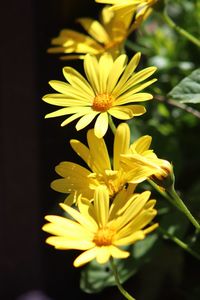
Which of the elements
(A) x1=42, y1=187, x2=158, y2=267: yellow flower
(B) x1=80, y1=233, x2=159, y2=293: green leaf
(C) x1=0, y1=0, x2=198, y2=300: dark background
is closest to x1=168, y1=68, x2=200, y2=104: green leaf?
(A) x1=42, y1=187, x2=158, y2=267: yellow flower

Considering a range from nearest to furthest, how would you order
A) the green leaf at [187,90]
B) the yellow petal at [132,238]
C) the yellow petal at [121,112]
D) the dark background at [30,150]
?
the yellow petal at [132,238] → the yellow petal at [121,112] → the green leaf at [187,90] → the dark background at [30,150]

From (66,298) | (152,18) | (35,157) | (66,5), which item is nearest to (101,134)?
(152,18)

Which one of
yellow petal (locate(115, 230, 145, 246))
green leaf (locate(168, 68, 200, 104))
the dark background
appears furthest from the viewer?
the dark background

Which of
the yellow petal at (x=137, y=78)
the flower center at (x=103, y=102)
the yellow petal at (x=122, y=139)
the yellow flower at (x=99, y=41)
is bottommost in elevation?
the yellow petal at (x=122, y=139)

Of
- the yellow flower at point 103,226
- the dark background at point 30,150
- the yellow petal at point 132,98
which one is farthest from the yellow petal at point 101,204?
the dark background at point 30,150

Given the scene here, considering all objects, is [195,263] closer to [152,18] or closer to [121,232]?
[152,18]

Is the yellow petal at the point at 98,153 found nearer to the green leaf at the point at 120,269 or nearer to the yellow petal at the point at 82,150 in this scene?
the yellow petal at the point at 82,150

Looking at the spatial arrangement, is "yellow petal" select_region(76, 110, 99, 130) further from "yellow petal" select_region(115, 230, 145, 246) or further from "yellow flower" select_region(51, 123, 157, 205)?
"yellow petal" select_region(115, 230, 145, 246)
